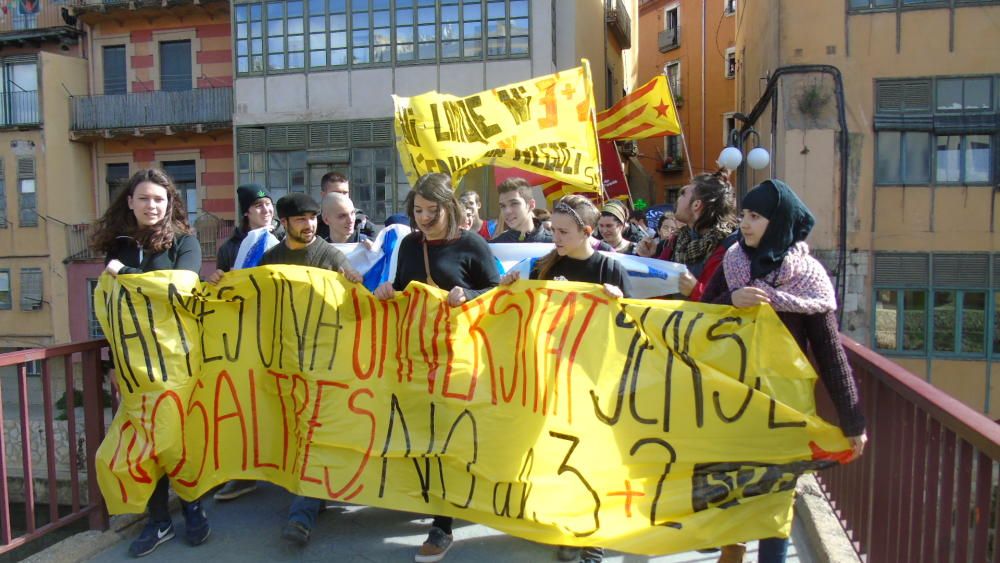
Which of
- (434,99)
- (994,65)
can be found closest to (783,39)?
(994,65)

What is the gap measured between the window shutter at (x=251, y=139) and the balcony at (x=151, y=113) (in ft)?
6.01

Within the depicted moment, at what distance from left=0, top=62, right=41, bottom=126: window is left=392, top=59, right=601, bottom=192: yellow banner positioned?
62.8 feet

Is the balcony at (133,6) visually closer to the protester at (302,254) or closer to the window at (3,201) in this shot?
the window at (3,201)

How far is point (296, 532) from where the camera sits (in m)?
3.85

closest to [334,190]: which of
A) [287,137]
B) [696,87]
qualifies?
[287,137]

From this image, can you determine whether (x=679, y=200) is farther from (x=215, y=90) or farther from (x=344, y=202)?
(x=215, y=90)

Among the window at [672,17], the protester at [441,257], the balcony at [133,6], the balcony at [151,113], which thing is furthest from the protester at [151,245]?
the window at [672,17]

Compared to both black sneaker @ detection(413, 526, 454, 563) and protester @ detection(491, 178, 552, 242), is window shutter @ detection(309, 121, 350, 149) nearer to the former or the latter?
protester @ detection(491, 178, 552, 242)

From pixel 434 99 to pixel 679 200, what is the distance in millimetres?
3905

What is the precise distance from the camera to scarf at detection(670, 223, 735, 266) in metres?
3.96

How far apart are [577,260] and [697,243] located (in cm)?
80

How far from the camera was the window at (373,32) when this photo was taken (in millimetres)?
16688

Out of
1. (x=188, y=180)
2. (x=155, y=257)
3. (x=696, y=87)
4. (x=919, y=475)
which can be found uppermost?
(x=696, y=87)

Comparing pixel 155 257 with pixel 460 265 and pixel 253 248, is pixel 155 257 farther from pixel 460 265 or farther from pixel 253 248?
pixel 460 265
